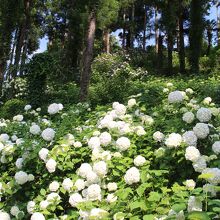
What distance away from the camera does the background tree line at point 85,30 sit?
1589cm

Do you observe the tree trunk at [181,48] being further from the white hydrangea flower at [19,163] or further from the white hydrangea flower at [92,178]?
the white hydrangea flower at [92,178]

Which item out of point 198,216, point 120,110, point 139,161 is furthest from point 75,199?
point 198,216

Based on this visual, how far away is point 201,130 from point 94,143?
3.48 ft

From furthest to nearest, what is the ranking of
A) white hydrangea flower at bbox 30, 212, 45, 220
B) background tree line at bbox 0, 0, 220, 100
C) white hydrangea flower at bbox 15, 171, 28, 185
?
background tree line at bbox 0, 0, 220, 100 < white hydrangea flower at bbox 15, 171, 28, 185 < white hydrangea flower at bbox 30, 212, 45, 220

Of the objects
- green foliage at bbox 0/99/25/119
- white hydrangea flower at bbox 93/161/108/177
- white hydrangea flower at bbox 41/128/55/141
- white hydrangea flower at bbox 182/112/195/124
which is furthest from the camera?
green foliage at bbox 0/99/25/119

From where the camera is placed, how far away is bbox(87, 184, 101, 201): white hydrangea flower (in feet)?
11.3

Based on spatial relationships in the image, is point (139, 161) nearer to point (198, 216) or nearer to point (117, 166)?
point (117, 166)

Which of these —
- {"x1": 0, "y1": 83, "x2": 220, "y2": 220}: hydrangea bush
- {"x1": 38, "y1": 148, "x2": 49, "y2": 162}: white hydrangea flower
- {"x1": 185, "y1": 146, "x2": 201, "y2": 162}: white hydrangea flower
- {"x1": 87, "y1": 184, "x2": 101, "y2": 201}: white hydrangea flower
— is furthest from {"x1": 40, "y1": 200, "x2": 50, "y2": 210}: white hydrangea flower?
{"x1": 185, "y1": 146, "x2": 201, "y2": 162}: white hydrangea flower

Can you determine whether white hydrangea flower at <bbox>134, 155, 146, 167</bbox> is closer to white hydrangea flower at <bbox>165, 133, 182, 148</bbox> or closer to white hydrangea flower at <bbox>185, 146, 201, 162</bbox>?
white hydrangea flower at <bbox>165, 133, 182, 148</bbox>

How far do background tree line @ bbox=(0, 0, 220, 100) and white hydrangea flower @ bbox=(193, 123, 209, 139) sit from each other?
928 centimetres

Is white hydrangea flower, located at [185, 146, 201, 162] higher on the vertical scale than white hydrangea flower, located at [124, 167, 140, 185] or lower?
higher

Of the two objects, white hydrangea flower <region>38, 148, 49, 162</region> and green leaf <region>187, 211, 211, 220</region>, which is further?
white hydrangea flower <region>38, 148, 49, 162</region>

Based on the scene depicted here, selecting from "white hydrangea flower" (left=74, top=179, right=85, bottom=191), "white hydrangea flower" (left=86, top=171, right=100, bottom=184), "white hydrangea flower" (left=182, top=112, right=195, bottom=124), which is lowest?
"white hydrangea flower" (left=74, top=179, right=85, bottom=191)

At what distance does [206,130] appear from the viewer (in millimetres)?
3727
